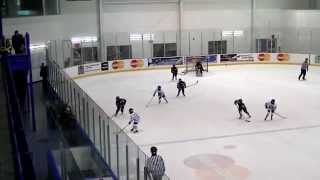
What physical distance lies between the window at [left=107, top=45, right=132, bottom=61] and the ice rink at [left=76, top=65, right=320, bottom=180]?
3238 mm

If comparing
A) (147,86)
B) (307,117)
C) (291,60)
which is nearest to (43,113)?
(147,86)

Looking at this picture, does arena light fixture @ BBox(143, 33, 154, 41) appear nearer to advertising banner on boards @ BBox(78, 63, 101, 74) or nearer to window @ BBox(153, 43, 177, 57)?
window @ BBox(153, 43, 177, 57)

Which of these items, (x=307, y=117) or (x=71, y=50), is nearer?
(x=307, y=117)

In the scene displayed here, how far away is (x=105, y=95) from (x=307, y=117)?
1109 cm

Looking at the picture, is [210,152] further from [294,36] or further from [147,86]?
[294,36]

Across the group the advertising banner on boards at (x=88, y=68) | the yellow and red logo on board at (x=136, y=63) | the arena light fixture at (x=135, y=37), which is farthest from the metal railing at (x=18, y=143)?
the arena light fixture at (x=135, y=37)

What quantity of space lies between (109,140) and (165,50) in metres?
29.8

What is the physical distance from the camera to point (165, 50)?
135ft

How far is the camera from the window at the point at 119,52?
39219 millimetres

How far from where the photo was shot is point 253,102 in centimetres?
2594

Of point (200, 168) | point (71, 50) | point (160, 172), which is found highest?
point (71, 50)

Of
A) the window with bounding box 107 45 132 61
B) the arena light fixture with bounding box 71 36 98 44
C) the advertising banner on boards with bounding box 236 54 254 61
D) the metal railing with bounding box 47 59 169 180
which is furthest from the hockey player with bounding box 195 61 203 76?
the metal railing with bounding box 47 59 169 180

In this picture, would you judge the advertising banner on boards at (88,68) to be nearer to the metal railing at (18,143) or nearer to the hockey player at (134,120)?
the hockey player at (134,120)

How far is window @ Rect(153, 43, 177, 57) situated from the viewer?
40.9 meters
